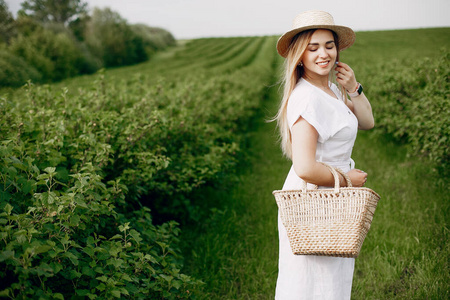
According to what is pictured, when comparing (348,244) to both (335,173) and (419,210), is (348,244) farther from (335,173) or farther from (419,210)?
(419,210)

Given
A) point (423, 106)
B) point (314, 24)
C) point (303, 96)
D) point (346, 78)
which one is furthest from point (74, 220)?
point (423, 106)

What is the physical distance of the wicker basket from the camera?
Result: 1.37m

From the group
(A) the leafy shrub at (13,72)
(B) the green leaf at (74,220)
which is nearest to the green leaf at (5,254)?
(B) the green leaf at (74,220)

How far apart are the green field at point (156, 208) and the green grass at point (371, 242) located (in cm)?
2

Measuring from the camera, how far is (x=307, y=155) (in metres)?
1.45

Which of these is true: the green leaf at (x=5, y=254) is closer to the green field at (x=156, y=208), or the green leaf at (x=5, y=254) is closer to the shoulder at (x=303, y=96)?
the green field at (x=156, y=208)

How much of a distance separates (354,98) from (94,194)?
163 cm

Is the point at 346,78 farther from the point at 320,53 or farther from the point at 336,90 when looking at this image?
the point at 320,53

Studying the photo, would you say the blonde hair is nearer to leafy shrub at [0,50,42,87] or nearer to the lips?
the lips

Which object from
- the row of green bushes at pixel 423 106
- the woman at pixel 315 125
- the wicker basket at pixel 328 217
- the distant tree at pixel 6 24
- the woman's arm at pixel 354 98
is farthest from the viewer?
the distant tree at pixel 6 24

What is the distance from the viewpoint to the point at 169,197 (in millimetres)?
3797

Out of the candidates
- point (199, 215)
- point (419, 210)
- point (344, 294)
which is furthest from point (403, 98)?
point (344, 294)

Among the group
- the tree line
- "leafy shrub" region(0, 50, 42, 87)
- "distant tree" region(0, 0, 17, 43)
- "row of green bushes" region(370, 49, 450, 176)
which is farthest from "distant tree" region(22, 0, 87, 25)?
"row of green bushes" region(370, 49, 450, 176)

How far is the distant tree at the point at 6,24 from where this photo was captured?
113ft
